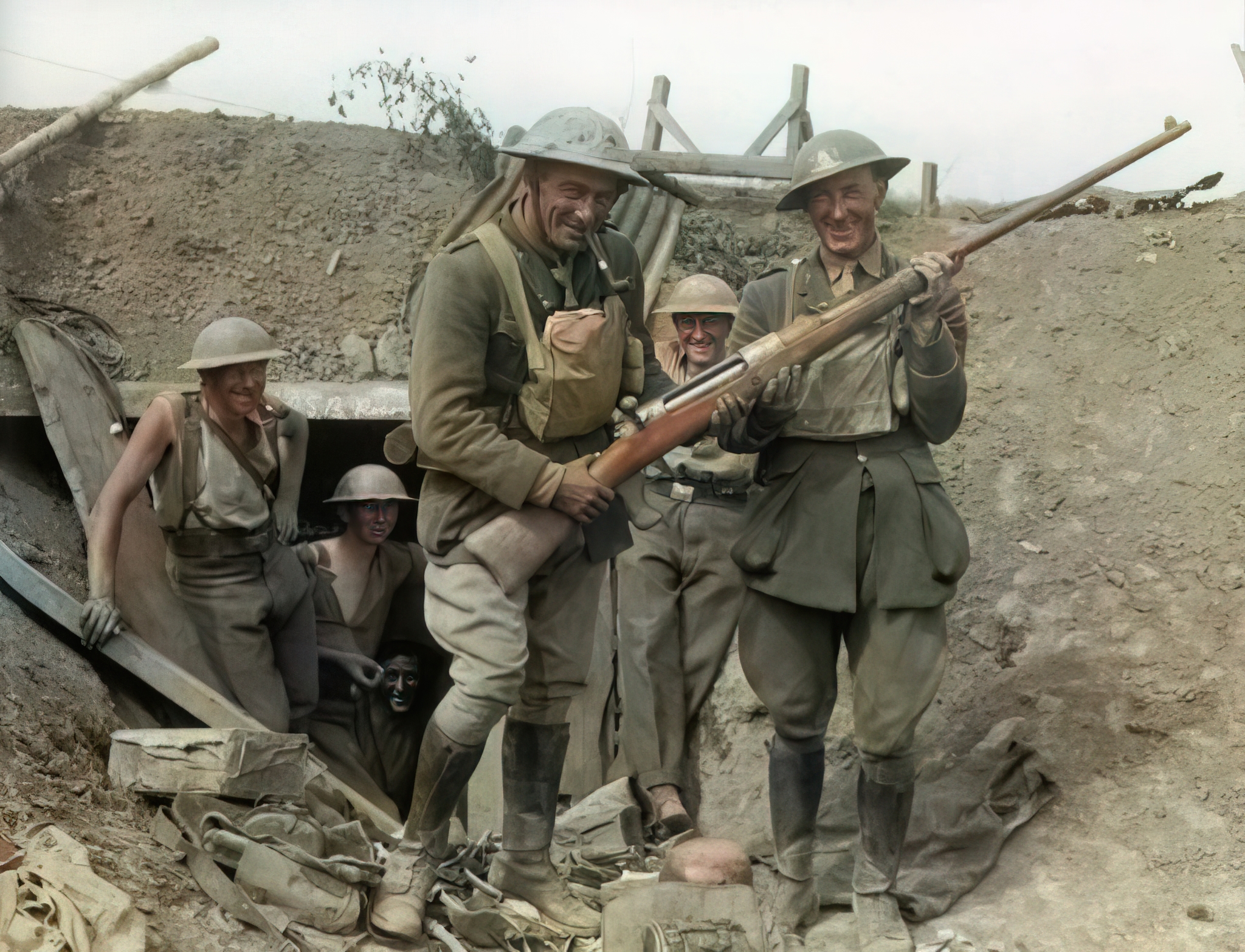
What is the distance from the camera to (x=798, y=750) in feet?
13.1

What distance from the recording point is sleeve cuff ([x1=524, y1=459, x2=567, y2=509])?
382cm

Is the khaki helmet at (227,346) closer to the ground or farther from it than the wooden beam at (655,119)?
closer to the ground

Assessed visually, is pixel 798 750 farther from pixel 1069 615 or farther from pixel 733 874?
pixel 1069 615

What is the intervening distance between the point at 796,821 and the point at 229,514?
2.50 meters

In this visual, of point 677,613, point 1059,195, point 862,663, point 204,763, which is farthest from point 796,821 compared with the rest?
point 1059,195

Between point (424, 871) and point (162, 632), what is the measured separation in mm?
1740

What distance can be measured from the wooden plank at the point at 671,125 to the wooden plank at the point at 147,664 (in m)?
3.18

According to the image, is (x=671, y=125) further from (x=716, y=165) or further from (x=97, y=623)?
(x=97, y=623)

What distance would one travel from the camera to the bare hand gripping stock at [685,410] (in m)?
3.86

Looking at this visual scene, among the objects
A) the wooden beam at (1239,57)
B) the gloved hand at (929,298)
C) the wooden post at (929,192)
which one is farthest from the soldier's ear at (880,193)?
the wooden post at (929,192)

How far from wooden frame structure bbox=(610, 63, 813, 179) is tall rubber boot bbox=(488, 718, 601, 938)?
3.29 m

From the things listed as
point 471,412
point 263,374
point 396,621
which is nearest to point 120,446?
point 263,374

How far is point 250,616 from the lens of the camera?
16.9 feet

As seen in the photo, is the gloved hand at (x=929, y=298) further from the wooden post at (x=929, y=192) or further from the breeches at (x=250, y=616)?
the wooden post at (x=929, y=192)
